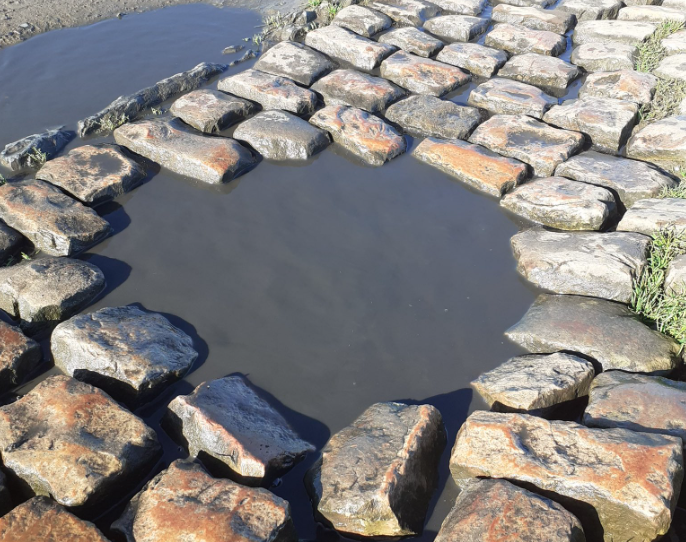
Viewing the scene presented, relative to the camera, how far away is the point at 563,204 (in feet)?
13.0

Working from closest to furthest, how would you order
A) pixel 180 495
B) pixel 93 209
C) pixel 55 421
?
pixel 180 495 → pixel 55 421 → pixel 93 209

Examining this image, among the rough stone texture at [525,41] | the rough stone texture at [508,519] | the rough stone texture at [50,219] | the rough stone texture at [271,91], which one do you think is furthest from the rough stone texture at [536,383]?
the rough stone texture at [525,41]

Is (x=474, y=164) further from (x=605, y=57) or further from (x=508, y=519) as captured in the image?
(x=508, y=519)

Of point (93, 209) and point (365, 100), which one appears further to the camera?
point (365, 100)

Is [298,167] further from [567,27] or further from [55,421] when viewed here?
[567,27]

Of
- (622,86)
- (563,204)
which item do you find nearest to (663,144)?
(622,86)

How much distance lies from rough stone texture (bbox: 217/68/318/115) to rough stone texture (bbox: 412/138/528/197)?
105 cm

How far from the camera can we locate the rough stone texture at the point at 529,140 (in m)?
4.40

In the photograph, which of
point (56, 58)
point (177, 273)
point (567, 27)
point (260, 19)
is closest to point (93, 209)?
point (177, 273)

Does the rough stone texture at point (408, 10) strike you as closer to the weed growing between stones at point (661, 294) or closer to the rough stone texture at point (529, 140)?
the rough stone texture at point (529, 140)

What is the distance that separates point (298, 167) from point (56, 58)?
2.83 metres

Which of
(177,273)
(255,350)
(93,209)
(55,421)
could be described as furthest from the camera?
(93,209)

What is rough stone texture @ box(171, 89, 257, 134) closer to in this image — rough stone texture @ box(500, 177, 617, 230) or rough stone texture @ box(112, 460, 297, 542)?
rough stone texture @ box(500, 177, 617, 230)

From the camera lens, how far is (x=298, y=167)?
4.46 m
